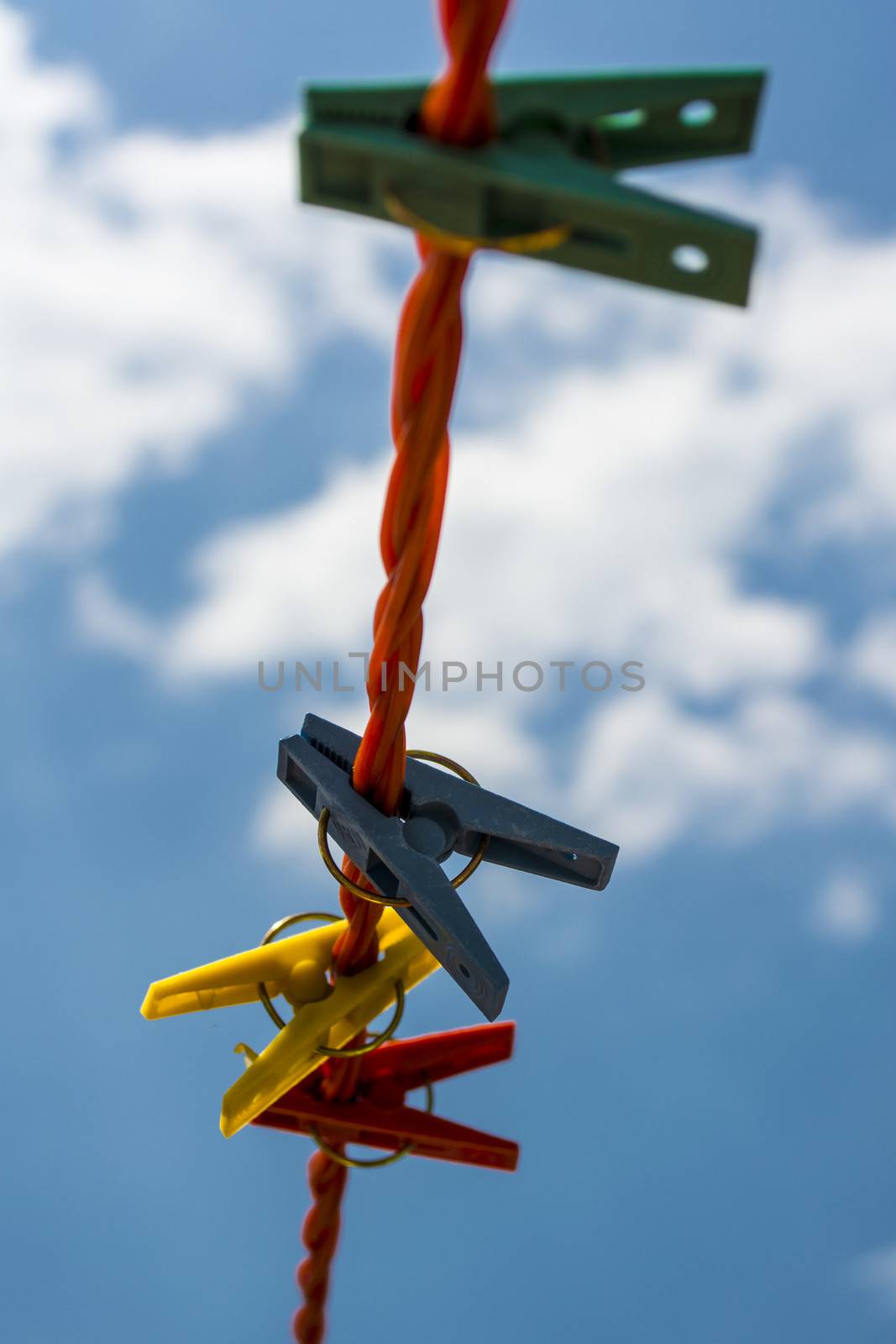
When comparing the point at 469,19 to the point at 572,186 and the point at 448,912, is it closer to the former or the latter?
the point at 572,186

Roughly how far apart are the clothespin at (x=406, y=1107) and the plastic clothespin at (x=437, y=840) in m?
0.85

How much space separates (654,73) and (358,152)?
526 mm

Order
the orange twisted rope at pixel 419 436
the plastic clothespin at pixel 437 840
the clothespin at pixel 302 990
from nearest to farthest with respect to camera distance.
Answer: the orange twisted rope at pixel 419 436 < the plastic clothespin at pixel 437 840 < the clothespin at pixel 302 990

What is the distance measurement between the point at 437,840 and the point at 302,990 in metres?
0.61

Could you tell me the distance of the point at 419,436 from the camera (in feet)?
9.25

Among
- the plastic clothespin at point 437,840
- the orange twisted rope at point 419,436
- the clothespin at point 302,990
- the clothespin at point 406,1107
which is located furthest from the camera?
the clothespin at point 406,1107

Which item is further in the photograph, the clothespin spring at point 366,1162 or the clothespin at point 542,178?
the clothespin spring at point 366,1162

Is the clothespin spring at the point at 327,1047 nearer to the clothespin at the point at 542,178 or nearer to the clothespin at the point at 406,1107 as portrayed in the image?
the clothespin at the point at 406,1107

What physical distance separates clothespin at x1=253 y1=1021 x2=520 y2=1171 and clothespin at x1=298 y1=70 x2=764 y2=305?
7.60 feet

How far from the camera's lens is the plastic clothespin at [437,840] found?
328cm

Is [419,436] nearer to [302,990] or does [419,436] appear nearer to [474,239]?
[474,239]

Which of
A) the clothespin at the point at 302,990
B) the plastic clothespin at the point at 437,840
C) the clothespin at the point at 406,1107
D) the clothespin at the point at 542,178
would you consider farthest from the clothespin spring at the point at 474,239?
the clothespin at the point at 406,1107

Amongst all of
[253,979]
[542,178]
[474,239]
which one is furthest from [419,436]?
A: [253,979]

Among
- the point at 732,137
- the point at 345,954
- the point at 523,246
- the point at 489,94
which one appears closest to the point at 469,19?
the point at 489,94
